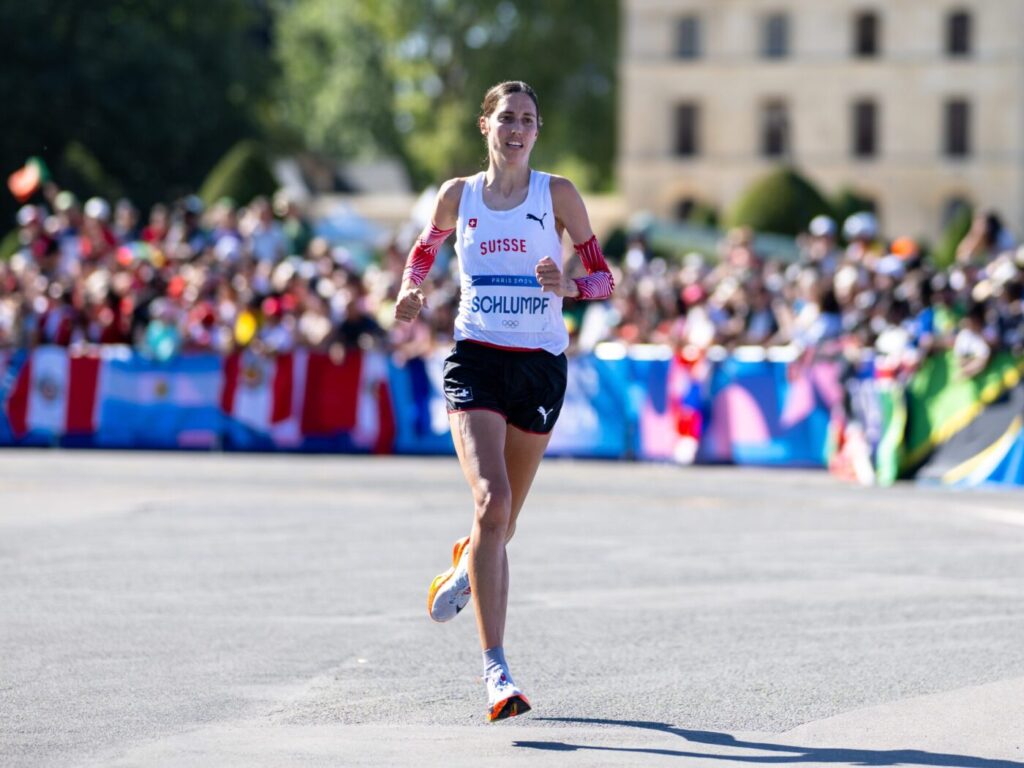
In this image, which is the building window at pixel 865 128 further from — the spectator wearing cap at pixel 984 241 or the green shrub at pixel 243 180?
the spectator wearing cap at pixel 984 241

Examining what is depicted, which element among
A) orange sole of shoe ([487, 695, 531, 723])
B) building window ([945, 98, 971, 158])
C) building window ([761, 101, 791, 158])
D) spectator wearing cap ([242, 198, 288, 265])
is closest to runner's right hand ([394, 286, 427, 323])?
orange sole of shoe ([487, 695, 531, 723])

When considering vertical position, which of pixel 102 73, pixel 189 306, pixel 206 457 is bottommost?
pixel 206 457

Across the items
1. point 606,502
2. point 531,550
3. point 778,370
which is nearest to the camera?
point 531,550

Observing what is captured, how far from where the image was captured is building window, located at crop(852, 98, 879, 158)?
8375cm

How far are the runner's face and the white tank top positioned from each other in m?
0.13

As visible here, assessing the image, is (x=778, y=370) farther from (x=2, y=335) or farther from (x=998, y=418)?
(x=2, y=335)

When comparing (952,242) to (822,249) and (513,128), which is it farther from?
(513,128)

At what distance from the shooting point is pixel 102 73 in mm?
57875

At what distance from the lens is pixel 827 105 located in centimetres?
8406

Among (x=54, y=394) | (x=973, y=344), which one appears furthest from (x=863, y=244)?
(x=54, y=394)

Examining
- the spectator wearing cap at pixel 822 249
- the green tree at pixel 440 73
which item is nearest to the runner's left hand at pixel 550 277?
the spectator wearing cap at pixel 822 249

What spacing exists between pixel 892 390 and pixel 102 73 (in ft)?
142

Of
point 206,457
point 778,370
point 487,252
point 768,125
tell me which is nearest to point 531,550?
point 487,252

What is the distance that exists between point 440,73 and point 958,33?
68.8 ft
